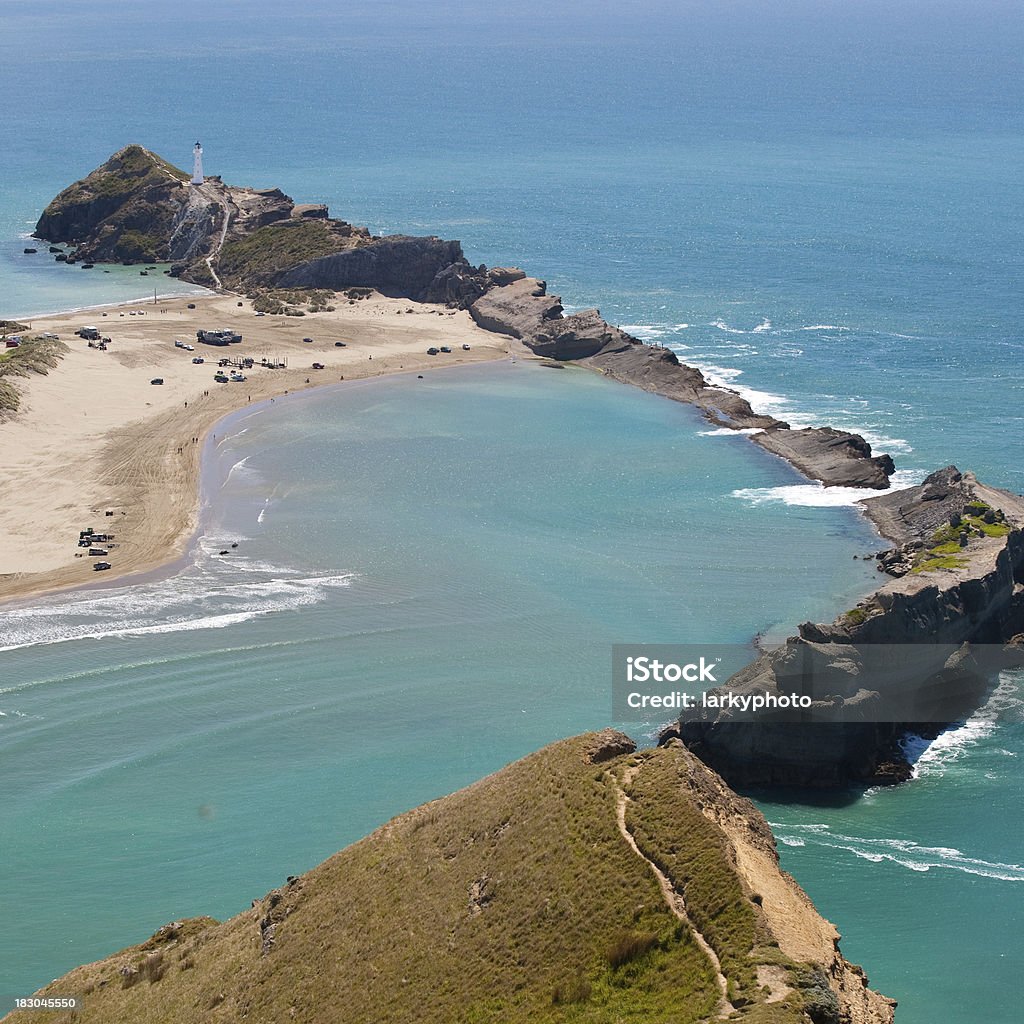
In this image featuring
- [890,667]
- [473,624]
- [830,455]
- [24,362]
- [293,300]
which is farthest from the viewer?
[293,300]

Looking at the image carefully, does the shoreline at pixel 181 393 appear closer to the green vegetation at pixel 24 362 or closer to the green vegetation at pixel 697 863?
the green vegetation at pixel 24 362

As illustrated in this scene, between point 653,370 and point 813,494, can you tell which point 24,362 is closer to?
point 653,370

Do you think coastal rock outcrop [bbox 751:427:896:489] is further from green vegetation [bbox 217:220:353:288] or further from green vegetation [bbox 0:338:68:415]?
green vegetation [bbox 217:220:353:288]

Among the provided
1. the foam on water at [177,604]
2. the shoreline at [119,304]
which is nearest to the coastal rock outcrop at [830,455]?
the foam on water at [177,604]

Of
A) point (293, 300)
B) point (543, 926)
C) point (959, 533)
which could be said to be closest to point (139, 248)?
point (293, 300)

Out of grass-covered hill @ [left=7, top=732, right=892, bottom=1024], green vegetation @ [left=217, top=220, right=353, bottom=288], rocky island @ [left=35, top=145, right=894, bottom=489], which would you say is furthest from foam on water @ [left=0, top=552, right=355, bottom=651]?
green vegetation @ [left=217, top=220, right=353, bottom=288]

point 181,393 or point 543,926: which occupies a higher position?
point 181,393

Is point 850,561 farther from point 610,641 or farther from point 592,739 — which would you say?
point 592,739

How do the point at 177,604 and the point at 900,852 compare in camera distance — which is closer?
the point at 900,852
